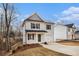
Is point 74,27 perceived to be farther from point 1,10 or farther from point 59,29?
point 1,10

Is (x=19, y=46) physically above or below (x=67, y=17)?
below

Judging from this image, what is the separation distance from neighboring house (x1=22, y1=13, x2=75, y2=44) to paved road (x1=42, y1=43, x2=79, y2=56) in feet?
0.25

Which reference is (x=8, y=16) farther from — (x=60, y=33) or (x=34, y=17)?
(x=60, y=33)

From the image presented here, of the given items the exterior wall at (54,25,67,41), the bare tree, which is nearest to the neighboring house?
the exterior wall at (54,25,67,41)

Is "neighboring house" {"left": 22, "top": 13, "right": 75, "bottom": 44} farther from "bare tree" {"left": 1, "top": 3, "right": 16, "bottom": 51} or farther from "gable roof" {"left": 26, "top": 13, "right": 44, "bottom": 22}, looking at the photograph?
"bare tree" {"left": 1, "top": 3, "right": 16, "bottom": 51}

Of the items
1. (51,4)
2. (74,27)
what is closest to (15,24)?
(51,4)

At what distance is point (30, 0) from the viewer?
10.1 feet

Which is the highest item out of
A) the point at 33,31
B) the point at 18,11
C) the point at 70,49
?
the point at 18,11

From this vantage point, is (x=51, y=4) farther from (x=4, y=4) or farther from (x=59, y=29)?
(x=4, y=4)

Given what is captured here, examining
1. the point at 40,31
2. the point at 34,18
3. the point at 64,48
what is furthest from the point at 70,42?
the point at 34,18

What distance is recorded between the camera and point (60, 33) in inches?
123

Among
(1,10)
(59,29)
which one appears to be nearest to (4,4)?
(1,10)

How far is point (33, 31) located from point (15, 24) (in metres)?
0.24

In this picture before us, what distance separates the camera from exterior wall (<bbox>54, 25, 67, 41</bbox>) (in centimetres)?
312
